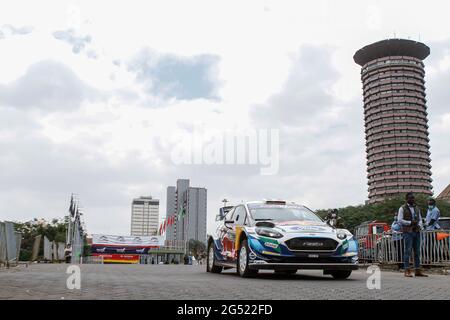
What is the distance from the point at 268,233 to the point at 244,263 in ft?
2.92

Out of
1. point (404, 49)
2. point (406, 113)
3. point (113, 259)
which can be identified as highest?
point (404, 49)

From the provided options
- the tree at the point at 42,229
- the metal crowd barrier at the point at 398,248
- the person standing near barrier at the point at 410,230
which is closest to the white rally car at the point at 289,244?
the person standing near barrier at the point at 410,230

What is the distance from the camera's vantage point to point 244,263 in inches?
435

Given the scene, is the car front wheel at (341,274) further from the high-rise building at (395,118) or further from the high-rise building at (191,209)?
the high-rise building at (395,118)

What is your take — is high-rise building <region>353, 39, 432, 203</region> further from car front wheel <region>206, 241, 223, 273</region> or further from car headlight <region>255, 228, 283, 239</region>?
car headlight <region>255, 228, 283, 239</region>

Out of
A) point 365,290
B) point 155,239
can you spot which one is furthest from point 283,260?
point 155,239

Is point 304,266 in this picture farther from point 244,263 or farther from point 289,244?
point 244,263

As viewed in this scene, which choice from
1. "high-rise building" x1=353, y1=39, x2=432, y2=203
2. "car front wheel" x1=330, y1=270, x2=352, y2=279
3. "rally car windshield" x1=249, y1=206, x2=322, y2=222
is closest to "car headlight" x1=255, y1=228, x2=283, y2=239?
"rally car windshield" x1=249, y1=206, x2=322, y2=222

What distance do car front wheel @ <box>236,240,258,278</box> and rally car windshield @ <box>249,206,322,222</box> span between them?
68 cm

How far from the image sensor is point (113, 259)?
236 feet

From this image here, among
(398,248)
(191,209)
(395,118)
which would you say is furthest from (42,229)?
(395,118)

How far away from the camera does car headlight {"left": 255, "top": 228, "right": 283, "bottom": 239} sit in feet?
34.3
